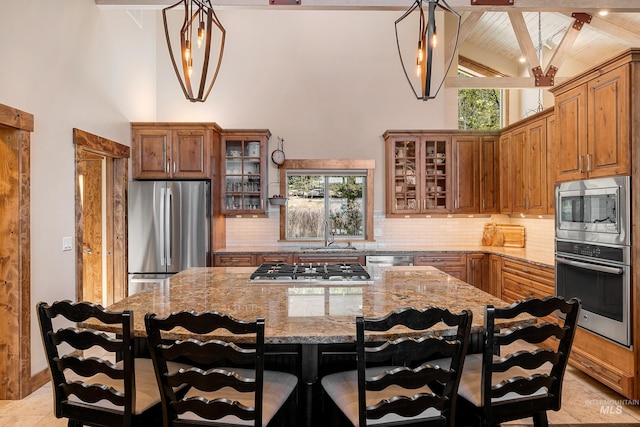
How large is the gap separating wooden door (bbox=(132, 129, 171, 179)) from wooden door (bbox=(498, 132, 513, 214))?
4.37 metres

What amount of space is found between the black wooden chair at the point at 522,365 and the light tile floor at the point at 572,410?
1167 mm

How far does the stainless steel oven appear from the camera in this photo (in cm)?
278

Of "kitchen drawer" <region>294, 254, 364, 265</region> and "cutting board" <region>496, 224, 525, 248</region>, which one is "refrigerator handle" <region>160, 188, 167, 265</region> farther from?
"cutting board" <region>496, 224, 525, 248</region>

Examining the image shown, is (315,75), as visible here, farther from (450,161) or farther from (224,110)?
(450,161)

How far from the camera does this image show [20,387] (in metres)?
2.96

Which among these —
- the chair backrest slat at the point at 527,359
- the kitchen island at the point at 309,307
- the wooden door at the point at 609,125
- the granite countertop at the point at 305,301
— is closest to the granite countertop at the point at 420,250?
the wooden door at the point at 609,125

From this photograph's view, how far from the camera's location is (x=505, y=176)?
516 centimetres

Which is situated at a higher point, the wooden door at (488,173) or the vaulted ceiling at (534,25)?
the vaulted ceiling at (534,25)

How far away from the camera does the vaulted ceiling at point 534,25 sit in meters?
3.84

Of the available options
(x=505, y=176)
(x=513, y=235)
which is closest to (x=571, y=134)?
(x=505, y=176)

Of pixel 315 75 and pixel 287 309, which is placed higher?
pixel 315 75

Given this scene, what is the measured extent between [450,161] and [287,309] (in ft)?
13.5

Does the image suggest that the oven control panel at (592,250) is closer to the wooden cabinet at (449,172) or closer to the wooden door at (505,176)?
the wooden door at (505,176)

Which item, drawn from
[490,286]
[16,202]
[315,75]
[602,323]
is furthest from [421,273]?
[315,75]
